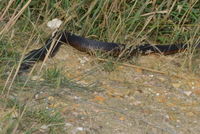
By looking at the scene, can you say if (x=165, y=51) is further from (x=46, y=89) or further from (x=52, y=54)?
(x=46, y=89)

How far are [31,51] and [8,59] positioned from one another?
42cm

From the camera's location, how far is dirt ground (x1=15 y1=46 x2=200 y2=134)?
3.07m

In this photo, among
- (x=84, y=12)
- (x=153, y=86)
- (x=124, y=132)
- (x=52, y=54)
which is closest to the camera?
(x=124, y=132)

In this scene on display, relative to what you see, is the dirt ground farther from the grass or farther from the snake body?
the grass

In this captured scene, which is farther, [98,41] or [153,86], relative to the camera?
[98,41]

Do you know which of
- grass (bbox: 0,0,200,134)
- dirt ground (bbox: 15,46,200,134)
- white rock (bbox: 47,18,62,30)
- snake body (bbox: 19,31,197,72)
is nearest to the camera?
dirt ground (bbox: 15,46,200,134)

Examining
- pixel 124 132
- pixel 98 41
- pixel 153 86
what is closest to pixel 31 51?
pixel 98 41

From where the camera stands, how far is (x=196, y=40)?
4152 millimetres

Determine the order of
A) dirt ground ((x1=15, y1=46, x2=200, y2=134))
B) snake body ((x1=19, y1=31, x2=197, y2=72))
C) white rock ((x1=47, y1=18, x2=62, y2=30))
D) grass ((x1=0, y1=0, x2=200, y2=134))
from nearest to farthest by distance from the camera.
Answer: dirt ground ((x1=15, y1=46, x2=200, y2=134)), snake body ((x1=19, y1=31, x2=197, y2=72)), grass ((x1=0, y1=0, x2=200, y2=134)), white rock ((x1=47, y1=18, x2=62, y2=30))

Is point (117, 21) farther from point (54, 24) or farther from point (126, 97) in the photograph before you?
point (126, 97)

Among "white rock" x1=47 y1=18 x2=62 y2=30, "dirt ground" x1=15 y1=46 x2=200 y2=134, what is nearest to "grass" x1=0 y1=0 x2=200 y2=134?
"white rock" x1=47 y1=18 x2=62 y2=30

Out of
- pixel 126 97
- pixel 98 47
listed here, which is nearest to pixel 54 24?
pixel 98 47

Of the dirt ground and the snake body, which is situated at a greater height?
the snake body

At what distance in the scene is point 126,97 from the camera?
11.5 feet
